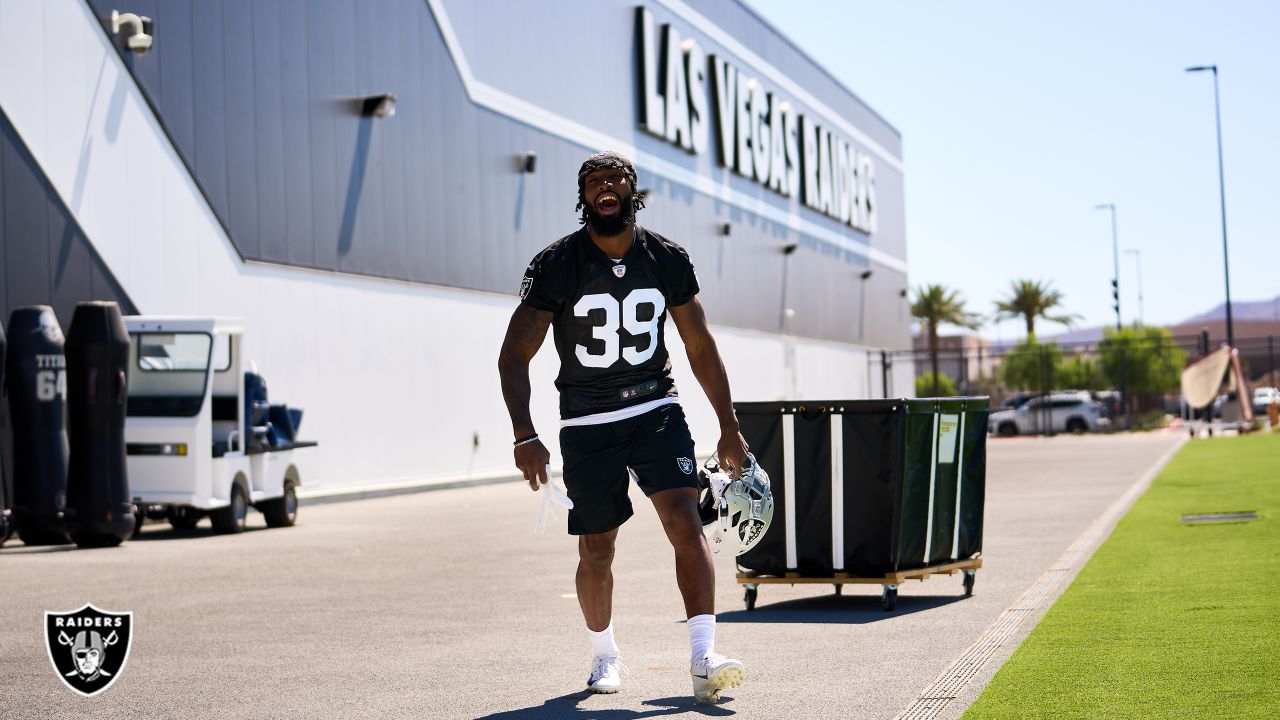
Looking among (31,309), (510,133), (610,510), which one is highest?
(510,133)

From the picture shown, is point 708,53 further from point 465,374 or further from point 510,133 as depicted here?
point 465,374

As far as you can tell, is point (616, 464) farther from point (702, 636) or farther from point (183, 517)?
point (183, 517)

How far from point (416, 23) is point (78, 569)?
17.4m

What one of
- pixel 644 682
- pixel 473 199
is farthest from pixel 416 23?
pixel 644 682

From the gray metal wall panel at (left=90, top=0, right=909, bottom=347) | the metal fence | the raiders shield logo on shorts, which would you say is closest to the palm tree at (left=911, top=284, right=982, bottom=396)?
the metal fence

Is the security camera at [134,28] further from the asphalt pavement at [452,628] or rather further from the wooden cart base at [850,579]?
the wooden cart base at [850,579]

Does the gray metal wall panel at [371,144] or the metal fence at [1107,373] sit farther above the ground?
the gray metal wall panel at [371,144]

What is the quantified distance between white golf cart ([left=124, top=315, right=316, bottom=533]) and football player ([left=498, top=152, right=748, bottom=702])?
10.9 m

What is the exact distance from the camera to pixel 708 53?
4366 centimetres

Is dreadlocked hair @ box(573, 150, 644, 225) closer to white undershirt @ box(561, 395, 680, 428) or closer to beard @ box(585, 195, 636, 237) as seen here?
beard @ box(585, 195, 636, 237)

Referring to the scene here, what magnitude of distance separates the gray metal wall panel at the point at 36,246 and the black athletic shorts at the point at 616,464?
1394cm

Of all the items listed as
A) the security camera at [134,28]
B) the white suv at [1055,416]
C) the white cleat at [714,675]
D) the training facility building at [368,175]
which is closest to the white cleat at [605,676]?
the white cleat at [714,675]

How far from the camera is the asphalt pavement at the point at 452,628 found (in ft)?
20.8

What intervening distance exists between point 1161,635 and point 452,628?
3.89m
